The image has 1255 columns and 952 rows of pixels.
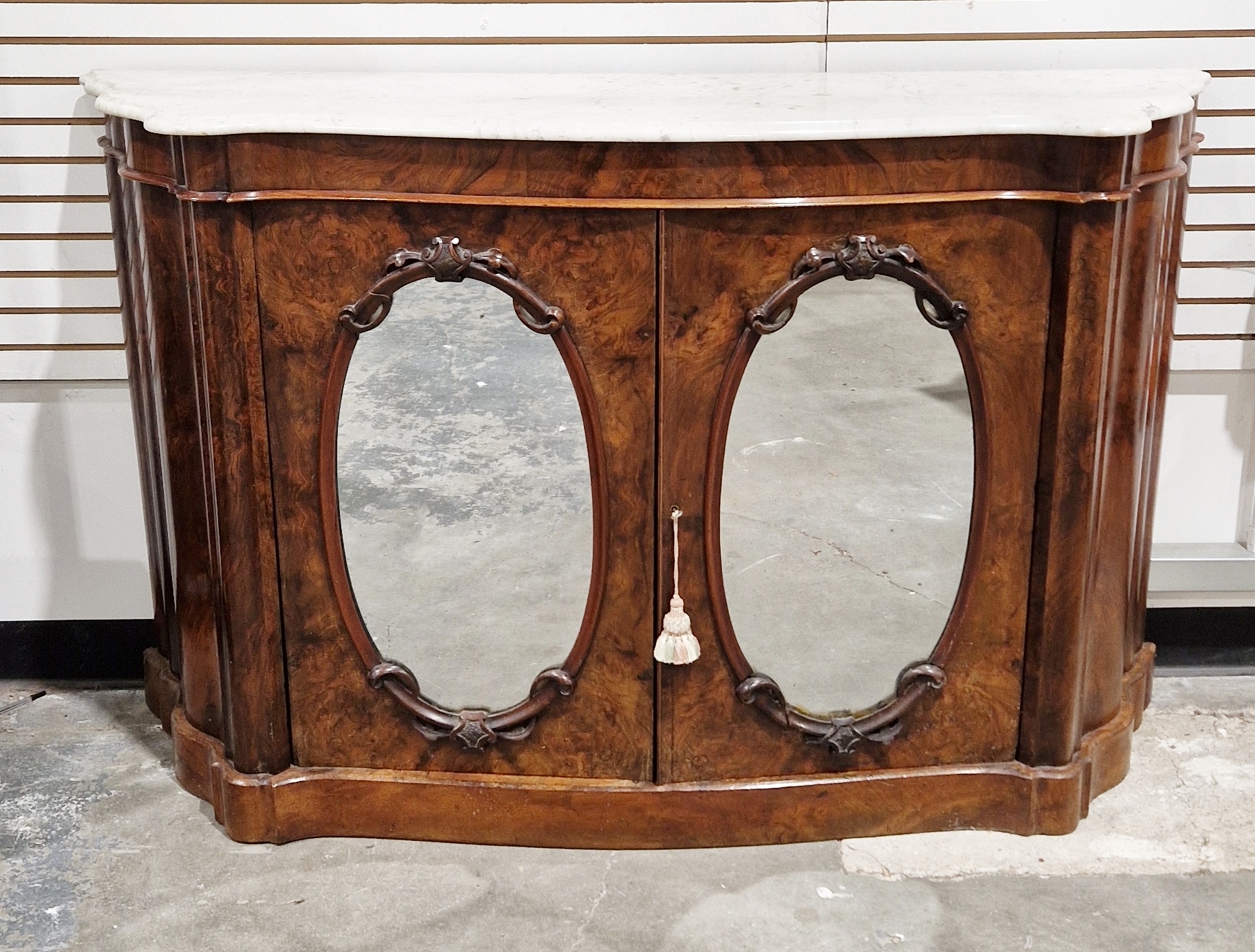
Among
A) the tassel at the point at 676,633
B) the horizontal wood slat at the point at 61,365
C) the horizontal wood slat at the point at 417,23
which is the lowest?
the tassel at the point at 676,633

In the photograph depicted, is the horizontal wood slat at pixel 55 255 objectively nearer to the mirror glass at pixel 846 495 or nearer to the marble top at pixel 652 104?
the marble top at pixel 652 104

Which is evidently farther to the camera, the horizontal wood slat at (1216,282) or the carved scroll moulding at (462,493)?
the horizontal wood slat at (1216,282)

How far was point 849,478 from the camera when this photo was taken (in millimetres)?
2596

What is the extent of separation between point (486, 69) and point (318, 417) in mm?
856

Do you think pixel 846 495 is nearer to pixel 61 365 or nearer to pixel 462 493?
pixel 462 493

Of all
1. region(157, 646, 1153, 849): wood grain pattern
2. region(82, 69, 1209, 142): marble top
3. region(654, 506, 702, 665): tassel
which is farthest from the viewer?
region(157, 646, 1153, 849): wood grain pattern

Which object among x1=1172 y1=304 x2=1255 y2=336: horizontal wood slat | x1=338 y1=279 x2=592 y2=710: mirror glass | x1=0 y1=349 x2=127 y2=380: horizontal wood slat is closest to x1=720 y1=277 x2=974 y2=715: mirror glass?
x1=338 y1=279 x2=592 y2=710: mirror glass

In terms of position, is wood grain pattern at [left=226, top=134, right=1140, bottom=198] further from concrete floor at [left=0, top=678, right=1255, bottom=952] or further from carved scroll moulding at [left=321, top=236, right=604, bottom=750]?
concrete floor at [left=0, top=678, right=1255, bottom=952]

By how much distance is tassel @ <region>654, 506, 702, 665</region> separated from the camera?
8.52 ft

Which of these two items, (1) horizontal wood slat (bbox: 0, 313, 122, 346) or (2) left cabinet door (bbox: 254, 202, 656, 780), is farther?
(1) horizontal wood slat (bbox: 0, 313, 122, 346)

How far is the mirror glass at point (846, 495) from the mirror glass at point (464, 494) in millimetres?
293


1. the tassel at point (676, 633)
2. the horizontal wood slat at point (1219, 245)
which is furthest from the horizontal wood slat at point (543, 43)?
the tassel at point (676, 633)

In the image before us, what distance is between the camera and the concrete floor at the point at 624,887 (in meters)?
2.54

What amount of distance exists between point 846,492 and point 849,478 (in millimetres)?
25
